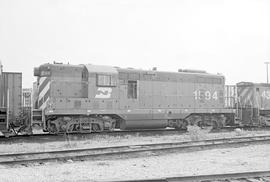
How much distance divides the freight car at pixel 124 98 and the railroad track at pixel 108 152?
474 centimetres

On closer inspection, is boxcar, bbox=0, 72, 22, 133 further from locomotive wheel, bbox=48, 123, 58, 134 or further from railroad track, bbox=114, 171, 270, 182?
railroad track, bbox=114, 171, 270, 182

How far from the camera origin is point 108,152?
10.4 meters

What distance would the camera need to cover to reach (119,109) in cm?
1666

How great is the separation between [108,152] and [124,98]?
676 cm

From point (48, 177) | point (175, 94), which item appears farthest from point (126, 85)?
point (48, 177)

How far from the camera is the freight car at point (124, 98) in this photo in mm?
15438

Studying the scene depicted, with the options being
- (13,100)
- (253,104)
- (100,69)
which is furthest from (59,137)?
(253,104)

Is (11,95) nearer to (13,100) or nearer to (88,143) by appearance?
(13,100)

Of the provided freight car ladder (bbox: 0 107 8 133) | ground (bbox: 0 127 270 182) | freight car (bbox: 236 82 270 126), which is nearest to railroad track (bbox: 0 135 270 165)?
ground (bbox: 0 127 270 182)

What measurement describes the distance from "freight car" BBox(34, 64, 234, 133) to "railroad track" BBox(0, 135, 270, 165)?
187 inches

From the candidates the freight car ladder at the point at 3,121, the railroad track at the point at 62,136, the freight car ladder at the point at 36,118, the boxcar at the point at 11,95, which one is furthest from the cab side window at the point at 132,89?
the freight car ladder at the point at 3,121

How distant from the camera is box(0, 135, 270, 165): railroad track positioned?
9.22 meters

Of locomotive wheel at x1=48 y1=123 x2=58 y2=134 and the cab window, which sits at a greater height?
the cab window

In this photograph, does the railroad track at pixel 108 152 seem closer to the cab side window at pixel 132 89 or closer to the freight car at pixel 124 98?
the freight car at pixel 124 98
